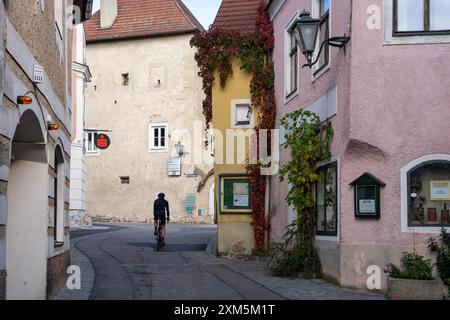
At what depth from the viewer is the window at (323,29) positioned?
13086 mm

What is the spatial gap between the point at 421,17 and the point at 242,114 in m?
7.54

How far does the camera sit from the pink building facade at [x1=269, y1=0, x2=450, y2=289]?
11031mm

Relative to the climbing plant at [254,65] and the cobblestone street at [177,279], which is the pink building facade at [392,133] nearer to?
the cobblestone street at [177,279]

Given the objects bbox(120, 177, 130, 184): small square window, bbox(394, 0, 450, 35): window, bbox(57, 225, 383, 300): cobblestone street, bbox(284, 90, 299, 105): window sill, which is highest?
bbox(394, 0, 450, 35): window

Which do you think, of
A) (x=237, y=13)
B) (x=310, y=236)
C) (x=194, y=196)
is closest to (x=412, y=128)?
(x=310, y=236)

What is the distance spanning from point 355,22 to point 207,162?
28.9 meters

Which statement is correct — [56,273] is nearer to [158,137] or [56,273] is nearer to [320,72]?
[320,72]

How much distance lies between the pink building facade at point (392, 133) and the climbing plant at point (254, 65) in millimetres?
6086

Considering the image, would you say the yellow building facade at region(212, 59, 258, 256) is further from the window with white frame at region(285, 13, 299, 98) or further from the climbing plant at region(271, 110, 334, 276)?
the climbing plant at region(271, 110, 334, 276)

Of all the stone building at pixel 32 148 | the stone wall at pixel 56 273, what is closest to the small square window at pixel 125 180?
the stone wall at pixel 56 273

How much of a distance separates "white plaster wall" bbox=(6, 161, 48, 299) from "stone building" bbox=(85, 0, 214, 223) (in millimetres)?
29493

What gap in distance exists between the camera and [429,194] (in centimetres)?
1115

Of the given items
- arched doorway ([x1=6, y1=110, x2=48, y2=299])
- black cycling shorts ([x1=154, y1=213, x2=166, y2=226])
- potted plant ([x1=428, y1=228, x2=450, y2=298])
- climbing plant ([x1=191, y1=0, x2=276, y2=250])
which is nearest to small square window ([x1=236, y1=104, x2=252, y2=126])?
climbing plant ([x1=191, y1=0, x2=276, y2=250])
